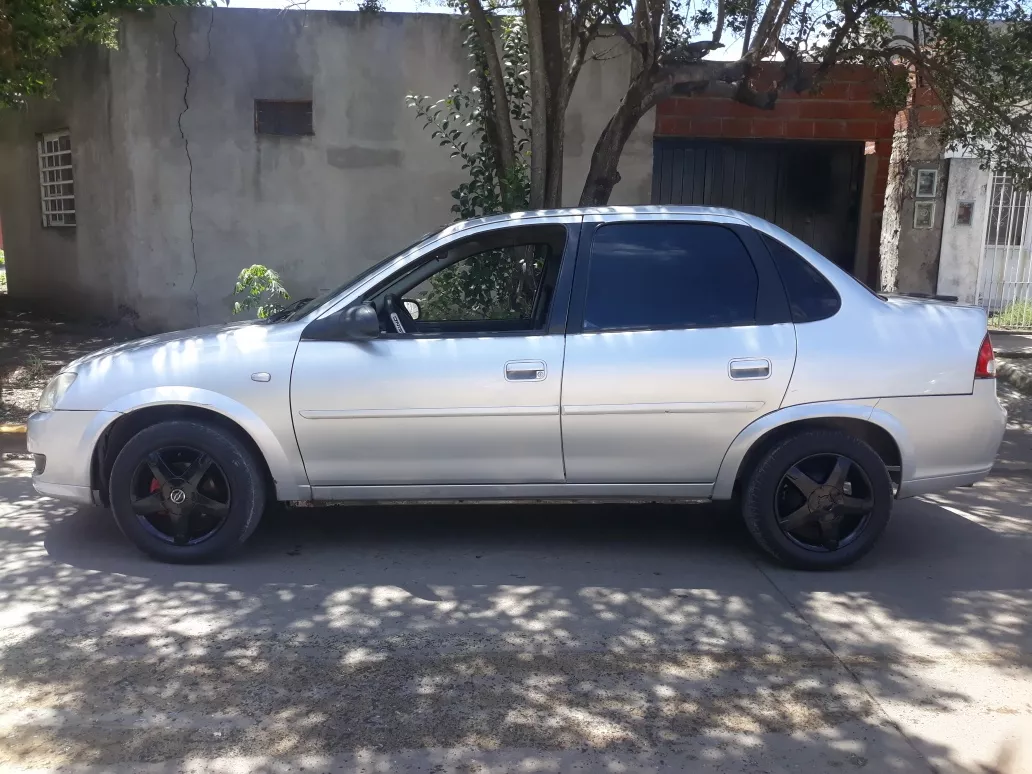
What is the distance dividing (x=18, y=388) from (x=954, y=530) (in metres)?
8.18

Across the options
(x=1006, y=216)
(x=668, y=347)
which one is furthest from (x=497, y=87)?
(x=1006, y=216)

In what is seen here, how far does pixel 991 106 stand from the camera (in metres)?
8.39

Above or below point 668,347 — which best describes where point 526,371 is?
below

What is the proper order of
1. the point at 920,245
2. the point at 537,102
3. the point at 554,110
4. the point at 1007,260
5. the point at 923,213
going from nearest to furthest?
1. the point at 537,102
2. the point at 554,110
3. the point at 923,213
4. the point at 920,245
5. the point at 1007,260

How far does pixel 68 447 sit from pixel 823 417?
3.84 m

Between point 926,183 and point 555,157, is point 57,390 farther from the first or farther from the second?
point 926,183

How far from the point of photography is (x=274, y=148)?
10820mm

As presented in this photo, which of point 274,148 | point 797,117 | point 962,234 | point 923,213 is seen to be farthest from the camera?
point 962,234

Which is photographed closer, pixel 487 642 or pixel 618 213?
pixel 487 642

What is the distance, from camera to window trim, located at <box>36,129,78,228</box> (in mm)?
12341

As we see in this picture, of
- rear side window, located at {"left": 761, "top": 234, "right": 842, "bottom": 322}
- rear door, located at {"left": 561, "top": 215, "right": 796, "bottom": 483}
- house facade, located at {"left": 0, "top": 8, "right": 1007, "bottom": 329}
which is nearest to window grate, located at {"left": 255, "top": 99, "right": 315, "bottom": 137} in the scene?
house facade, located at {"left": 0, "top": 8, "right": 1007, "bottom": 329}

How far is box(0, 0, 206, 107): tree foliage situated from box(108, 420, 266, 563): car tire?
4801 mm

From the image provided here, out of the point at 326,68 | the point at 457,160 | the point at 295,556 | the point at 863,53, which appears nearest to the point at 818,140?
the point at 863,53

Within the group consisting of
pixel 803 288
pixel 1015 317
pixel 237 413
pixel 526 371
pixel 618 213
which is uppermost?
pixel 618 213
